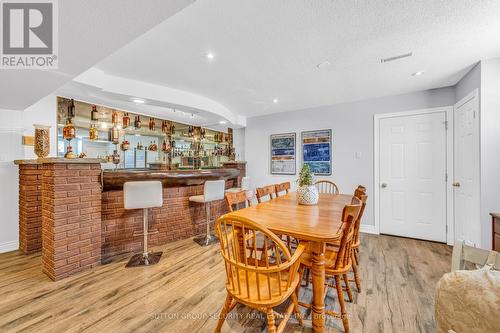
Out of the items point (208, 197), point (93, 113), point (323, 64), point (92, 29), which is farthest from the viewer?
point (93, 113)

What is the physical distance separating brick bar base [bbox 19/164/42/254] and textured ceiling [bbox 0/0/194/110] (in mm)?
1406

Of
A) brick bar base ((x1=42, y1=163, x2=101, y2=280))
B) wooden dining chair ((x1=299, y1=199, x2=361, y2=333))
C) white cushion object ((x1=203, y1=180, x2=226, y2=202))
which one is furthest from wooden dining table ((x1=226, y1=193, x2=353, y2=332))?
brick bar base ((x1=42, y1=163, x2=101, y2=280))

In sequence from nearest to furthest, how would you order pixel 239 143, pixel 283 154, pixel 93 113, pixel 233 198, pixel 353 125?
pixel 233 198
pixel 93 113
pixel 353 125
pixel 283 154
pixel 239 143

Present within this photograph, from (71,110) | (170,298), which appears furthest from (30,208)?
(170,298)

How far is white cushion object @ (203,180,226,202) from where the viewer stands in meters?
3.11

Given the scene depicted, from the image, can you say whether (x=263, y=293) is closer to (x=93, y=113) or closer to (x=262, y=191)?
(x=262, y=191)

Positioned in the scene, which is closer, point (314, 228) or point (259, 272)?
point (259, 272)

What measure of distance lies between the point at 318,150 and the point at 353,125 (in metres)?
0.81

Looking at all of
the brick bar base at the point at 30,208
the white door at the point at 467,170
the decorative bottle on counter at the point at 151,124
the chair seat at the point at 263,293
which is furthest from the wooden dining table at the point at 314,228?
the decorative bottle on counter at the point at 151,124

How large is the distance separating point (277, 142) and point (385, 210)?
2534 millimetres

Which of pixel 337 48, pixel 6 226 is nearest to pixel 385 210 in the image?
pixel 337 48

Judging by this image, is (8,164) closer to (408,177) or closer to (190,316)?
(190,316)

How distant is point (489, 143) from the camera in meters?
2.32

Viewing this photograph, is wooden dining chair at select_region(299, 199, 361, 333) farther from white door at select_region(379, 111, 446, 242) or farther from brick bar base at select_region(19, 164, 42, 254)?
brick bar base at select_region(19, 164, 42, 254)
